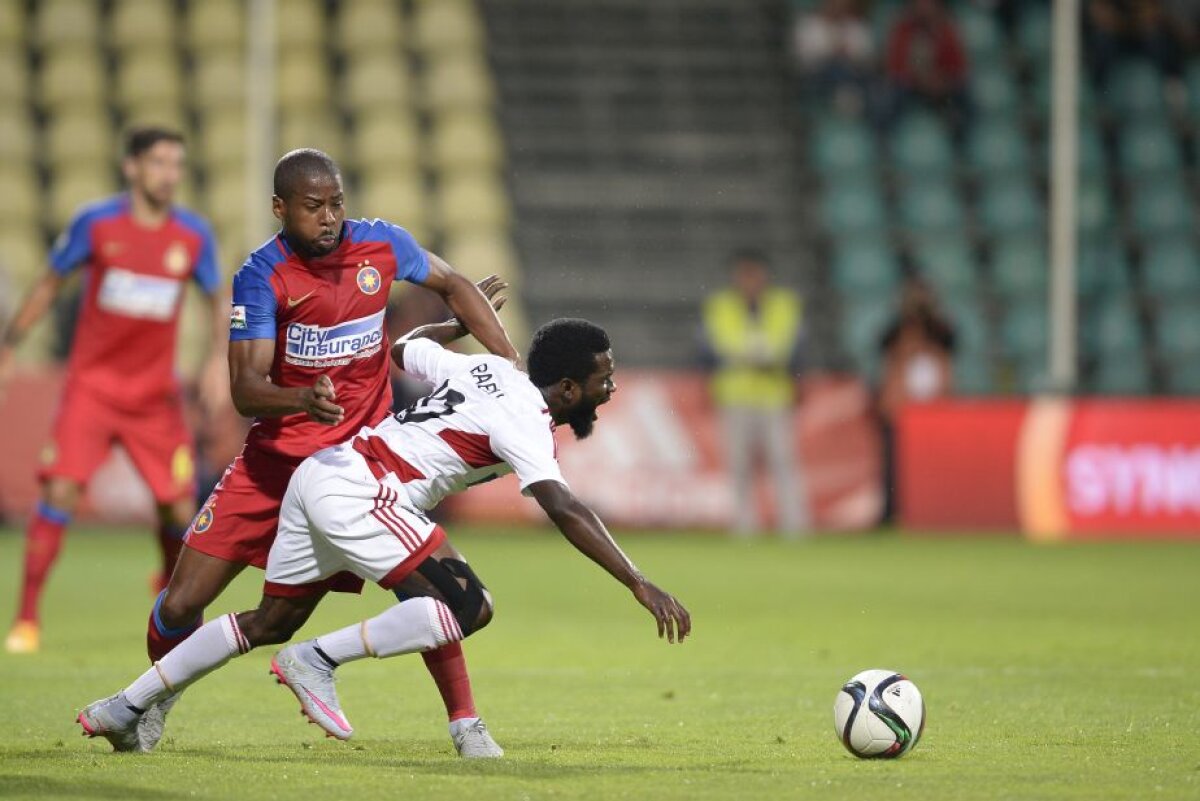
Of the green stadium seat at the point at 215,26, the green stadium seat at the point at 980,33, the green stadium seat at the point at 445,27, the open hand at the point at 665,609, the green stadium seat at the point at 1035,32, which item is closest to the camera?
the open hand at the point at 665,609

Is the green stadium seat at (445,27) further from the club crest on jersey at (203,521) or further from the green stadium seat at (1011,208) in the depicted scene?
the club crest on jersey at (203,521)

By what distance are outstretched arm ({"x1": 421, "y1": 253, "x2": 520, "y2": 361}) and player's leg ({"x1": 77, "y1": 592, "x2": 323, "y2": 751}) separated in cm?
109

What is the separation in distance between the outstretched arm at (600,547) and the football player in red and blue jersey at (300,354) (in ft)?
2.19

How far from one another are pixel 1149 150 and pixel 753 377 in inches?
267

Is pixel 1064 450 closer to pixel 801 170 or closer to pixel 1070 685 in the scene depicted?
pixel 801 170

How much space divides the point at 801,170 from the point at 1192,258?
4.25 m

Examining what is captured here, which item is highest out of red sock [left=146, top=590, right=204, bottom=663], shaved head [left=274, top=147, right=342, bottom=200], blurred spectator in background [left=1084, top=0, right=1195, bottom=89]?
blurred spectator in background [left=1084, top=0, right=1195, bottom=89]

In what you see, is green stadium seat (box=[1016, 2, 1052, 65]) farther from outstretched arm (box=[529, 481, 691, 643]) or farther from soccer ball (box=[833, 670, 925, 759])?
outstretched arm (box=[529, 481, 691, 643])

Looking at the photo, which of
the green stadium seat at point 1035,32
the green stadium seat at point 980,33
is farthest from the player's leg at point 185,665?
the green stadium seat at point 1035,32

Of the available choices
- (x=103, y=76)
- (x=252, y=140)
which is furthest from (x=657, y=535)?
(x=103, y=76)

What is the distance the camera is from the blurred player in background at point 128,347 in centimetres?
952

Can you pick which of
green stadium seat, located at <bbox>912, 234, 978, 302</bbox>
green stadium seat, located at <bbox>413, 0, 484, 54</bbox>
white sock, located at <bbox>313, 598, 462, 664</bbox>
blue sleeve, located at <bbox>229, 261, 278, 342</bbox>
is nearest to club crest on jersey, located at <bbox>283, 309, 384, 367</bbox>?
blue sleeve, located at <bbox>229, 261, 278, 342</bbox>

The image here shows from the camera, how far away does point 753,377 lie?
17.2 m

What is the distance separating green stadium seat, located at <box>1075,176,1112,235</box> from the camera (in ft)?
68.7
